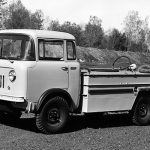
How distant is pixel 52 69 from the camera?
8.72 m

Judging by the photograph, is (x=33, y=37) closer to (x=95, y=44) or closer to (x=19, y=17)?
(x=19, y=17)

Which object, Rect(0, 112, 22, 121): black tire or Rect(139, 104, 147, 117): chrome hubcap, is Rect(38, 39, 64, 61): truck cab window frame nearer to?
Rect(0, 112, 22, 121): black tire

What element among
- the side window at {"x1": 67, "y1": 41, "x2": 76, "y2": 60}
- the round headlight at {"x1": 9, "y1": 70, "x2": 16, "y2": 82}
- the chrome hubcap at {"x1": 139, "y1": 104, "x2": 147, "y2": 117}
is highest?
the side window at {"x1": 67, "y1": 41, "x2": 76, "y2": 60}

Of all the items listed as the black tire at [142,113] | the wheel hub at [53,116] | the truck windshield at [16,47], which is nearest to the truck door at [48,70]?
the truck windshield at [16,47]

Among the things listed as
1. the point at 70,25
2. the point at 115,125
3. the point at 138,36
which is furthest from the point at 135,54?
the point at 115,125

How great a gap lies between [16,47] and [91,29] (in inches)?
2832

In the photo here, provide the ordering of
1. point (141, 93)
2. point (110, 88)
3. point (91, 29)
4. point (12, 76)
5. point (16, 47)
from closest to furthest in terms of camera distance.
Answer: point (12, 76) < point (16, 47) < point (110, 88) < point (141, 93) < point (91, 29)

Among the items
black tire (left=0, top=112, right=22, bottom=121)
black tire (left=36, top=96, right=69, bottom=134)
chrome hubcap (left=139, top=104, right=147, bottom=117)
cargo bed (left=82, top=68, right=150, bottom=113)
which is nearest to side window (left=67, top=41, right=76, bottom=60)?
cargo bed (left=82, top=68, right=150, bottom=113)

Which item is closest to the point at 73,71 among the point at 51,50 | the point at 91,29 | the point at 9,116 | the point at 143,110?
the point at 51,50

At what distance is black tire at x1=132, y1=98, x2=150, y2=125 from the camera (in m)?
10.5

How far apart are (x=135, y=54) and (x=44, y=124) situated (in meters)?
64.6

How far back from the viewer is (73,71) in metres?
9.09

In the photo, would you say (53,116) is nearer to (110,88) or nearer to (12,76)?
(12,76)

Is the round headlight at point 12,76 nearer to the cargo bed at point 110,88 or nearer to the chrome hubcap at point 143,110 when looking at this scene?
the cargo bed at point 110,88
